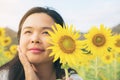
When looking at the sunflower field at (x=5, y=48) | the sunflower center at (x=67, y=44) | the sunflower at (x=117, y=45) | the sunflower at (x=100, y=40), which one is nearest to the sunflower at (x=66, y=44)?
the sunflower center at (x=67, y=44)

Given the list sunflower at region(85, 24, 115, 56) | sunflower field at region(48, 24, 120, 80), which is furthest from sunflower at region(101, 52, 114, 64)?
sunflower at region(85, 24, 115, 56)

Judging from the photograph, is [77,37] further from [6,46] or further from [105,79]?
[6,46]

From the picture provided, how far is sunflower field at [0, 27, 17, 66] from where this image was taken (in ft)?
5.94

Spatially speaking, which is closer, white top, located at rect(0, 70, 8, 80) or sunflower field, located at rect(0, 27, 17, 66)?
white top, located at rect(0, 70, 8, 80)

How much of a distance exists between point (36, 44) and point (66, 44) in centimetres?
22

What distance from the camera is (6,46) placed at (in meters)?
1.93

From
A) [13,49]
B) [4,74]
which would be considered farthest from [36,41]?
[13,49]

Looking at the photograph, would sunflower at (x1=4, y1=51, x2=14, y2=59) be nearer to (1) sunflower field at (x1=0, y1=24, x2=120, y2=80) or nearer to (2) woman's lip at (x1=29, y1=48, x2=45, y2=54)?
(1) sunflower field at (x1=0, y1=24, x2=120, y2=80)

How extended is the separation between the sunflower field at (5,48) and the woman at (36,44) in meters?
0.40

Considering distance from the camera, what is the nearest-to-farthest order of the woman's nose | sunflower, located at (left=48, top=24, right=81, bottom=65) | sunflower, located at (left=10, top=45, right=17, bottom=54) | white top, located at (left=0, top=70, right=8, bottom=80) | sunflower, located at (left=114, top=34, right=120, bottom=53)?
1. sunflower, located at (left=48, top=24, right=81, bottom=65)
2. the woman's nose
3. white top, located at (left=0, top=70, right=8, bottom=80)
4. sunflower, located at (left=114, top=34, right=120, bottom=53)
5. sunflower, located at (left=10, top=45, right=17, bottom=54)

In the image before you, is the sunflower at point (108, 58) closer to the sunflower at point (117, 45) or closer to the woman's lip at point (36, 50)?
the sunflower at point (117, 45)

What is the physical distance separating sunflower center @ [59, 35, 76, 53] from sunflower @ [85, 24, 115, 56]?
0.35 meters

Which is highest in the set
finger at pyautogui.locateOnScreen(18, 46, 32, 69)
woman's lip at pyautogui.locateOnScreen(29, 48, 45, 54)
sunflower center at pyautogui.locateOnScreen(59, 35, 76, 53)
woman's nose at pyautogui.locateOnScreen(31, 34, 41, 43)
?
woman's nose at pyautogui.locateOnScreen(31, 34, 41, 43)

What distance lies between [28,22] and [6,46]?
2.00 feet
